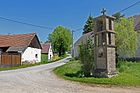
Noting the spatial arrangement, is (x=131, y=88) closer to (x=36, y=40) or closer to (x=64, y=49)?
(x=36, y=40)

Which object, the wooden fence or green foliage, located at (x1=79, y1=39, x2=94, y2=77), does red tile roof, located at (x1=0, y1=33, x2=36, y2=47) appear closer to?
the wooden fence

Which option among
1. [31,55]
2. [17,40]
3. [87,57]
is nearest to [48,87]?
[87,57]

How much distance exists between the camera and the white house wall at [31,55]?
42.6 metres

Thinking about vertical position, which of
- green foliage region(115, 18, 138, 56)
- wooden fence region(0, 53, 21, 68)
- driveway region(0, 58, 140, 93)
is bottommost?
driveway region(0, 58, 140, 93)

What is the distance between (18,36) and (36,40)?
3.57m

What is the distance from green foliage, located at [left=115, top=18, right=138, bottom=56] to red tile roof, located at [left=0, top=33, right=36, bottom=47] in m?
20.9

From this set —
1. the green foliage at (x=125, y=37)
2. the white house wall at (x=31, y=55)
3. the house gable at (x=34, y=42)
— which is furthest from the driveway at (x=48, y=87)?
the house gable at (x=34, y=42)

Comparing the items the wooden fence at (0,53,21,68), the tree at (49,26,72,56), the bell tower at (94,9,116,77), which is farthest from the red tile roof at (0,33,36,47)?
the tree at (49,26,72,56)

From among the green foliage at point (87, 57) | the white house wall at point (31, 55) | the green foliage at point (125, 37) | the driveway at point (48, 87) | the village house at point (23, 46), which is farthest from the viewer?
the white house wall at point (31, 55)

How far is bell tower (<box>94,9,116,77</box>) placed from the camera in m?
18.2

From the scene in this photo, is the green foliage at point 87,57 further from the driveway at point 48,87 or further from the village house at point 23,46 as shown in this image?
the village house at point 23,46

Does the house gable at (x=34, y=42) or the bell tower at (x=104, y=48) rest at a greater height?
the house gable at (x=34, y=42)

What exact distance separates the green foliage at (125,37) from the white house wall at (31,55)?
19.8 metres

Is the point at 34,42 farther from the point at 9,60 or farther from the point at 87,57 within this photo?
the point at 87,57
